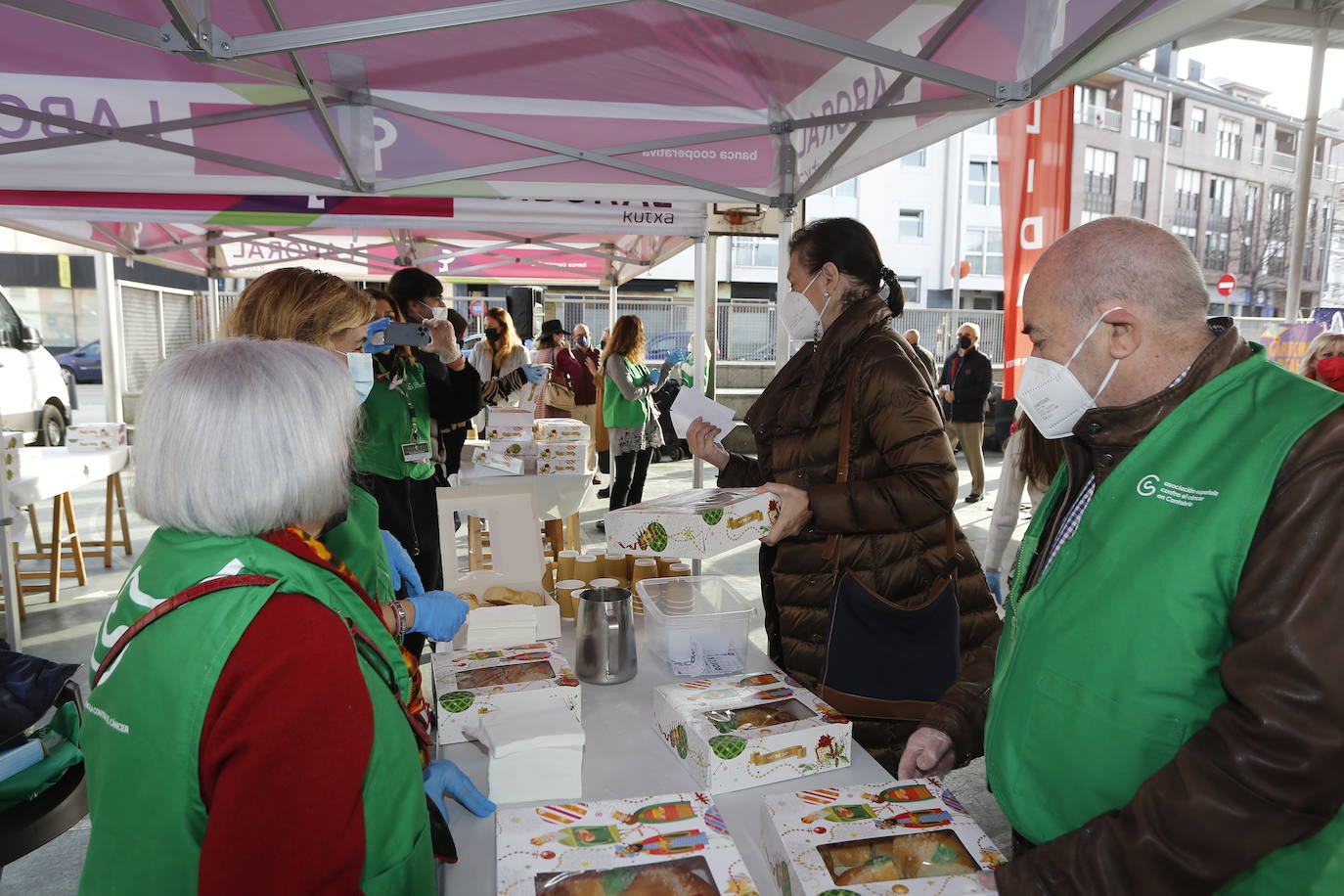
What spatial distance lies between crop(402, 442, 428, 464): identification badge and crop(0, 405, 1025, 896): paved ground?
3.09 ft

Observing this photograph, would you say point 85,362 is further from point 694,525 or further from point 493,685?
point 694,525

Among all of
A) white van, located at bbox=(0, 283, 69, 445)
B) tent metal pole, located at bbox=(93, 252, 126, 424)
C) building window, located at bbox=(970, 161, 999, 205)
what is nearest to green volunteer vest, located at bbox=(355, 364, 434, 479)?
tent metal pole, located at bbox=(93, 252, 126, 424)

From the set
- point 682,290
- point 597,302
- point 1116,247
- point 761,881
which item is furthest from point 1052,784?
point 682,290

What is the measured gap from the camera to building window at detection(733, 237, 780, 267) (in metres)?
27.0

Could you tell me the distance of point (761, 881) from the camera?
44.5 inches

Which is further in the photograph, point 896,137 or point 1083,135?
point 1083,135

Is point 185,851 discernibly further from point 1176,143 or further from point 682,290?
point 1176,143

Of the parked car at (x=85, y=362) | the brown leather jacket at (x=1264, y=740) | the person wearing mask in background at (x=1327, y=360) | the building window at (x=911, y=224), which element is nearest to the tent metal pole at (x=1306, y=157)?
the person wearing mask in background at (x=1327, y=360)

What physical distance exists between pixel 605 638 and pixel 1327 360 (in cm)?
421

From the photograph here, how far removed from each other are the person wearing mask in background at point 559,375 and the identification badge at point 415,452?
3946mm

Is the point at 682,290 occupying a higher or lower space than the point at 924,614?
higher

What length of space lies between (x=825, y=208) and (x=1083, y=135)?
30.5 feet

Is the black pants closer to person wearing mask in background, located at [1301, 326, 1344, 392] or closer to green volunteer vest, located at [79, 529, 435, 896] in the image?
person wearing mask in background, located at [1301, 326, 1344, 392]

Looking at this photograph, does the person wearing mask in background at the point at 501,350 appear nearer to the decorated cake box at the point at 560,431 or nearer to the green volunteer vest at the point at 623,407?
the green volunteer vest at the point at 623,407
